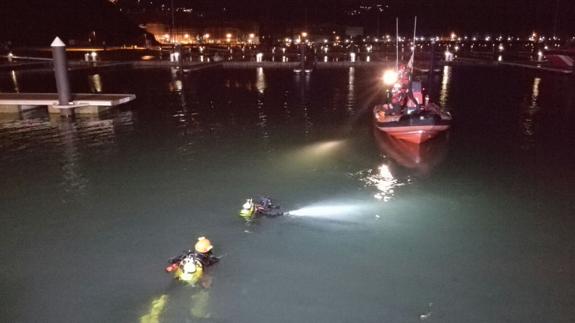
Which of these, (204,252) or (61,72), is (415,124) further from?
(61,72)

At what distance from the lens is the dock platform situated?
23234 millimetres

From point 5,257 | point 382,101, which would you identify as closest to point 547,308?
point 5,257

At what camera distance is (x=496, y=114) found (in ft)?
81.6

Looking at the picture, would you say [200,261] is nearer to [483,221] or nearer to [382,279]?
[382,279]

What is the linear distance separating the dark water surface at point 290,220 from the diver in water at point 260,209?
0.95 feet

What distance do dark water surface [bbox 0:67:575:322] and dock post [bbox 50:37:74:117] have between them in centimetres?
129

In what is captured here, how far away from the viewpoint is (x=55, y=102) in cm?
2344

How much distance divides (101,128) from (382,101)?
55.2 feet

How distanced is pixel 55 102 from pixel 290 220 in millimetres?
17862

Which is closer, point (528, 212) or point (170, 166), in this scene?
point (528, 212)

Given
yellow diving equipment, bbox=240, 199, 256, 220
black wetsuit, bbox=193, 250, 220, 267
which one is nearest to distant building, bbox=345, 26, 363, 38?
yellow diving equipment, bbox=240, 199, 256, 220

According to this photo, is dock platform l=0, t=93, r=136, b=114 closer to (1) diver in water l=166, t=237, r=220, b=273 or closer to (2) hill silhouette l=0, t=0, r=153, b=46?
(1) diver in water l=166, t=237, r=220, b=273

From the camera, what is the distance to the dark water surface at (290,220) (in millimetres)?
7738

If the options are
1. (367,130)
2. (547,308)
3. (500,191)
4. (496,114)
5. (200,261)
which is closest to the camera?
(547,308)
